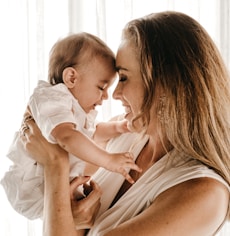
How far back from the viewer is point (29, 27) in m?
2.26

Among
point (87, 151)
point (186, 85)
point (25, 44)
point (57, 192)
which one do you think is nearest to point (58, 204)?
point (57, 192)

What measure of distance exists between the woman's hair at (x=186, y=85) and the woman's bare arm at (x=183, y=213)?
9 cm

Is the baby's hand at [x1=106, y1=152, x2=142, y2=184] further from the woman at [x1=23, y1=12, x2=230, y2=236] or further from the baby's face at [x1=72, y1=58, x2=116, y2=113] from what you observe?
the baby's face at [x1=72, y1=58, x2=116, y2=113]

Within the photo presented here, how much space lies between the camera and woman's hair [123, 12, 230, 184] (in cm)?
146

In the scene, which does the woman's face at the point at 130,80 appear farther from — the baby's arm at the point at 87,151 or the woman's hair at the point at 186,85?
the baby's arm at the point at 87,151

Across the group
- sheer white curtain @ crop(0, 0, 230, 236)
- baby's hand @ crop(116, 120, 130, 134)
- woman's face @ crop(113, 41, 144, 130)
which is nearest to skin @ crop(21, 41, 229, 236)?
woman's face @ crop(113, 41, 144, 130)

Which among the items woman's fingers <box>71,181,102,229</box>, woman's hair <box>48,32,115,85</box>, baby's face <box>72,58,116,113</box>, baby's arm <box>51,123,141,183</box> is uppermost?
woman's hair <box>48,32,115,85</box>

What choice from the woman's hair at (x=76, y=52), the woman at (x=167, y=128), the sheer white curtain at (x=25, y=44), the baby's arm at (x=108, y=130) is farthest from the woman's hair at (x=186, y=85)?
the sheer white curtain at (x=25, y=44)

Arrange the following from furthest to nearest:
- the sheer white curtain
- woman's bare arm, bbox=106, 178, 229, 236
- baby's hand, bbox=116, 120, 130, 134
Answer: the sheer white curtain, baby's hand, bbox=116, 120, 130, 134, woman's bare arm, bbox=106, 178, 229, 236

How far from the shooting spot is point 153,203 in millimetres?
1401

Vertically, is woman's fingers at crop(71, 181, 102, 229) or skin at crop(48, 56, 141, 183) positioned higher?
skin at crop(48, 56, 141, 183)

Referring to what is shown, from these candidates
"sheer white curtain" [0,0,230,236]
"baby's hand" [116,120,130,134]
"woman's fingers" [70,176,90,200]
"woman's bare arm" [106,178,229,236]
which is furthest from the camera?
"sheer white curtain" [0,0,230,236]

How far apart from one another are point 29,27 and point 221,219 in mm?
1223

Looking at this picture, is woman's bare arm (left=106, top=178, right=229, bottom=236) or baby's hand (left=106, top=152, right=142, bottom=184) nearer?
woman's bare arm (left=106, top=178, right=229, bottom=236)
